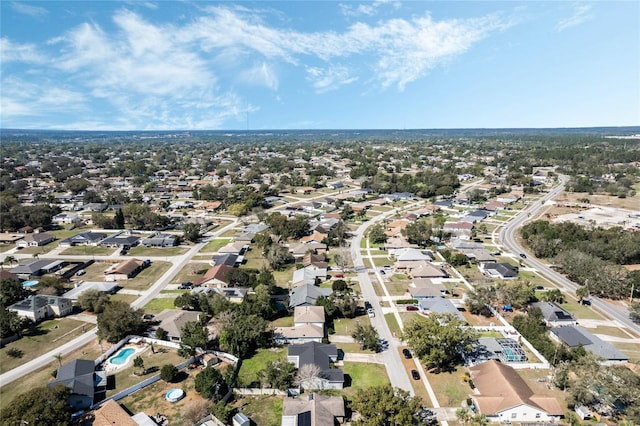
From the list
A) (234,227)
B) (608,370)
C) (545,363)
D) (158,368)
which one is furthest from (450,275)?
(234,227)

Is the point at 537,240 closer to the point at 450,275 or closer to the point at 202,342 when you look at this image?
the point at 450,275

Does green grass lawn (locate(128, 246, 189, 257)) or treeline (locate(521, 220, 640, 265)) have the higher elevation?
treeline (locate(521, 220, 640, 265))

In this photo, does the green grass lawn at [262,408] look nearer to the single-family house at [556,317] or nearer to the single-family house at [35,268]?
the single-family house at [556,317]

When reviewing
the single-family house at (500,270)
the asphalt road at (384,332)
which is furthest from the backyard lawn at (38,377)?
the single-family house at (500,270)

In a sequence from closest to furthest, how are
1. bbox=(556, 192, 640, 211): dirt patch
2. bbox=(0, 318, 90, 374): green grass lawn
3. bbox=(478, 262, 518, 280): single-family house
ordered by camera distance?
bbox=(0, 318, 90, 374): green grass lawn, bbox=(478, 262, 518, 280): single-family house, bbox=(556, 192, 640, 211): dirt patch

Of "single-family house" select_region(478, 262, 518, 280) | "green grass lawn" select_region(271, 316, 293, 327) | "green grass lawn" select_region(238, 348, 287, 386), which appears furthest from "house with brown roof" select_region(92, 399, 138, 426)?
"single-family house" select_region(478, 262, 518, 280)

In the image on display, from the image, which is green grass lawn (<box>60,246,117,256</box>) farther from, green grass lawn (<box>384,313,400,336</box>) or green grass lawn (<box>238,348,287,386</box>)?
green grass lawn (<box>384,313,400,336</box>)
